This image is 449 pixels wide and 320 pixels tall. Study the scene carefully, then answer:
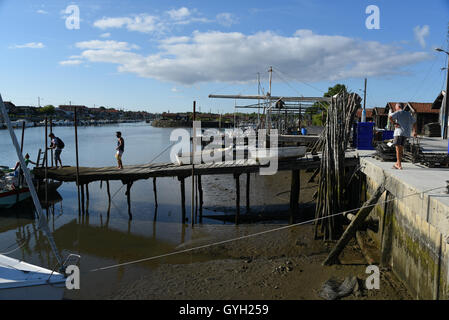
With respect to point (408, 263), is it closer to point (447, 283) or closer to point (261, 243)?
point (447, 283)

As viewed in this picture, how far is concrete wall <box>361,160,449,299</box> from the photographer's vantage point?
544cm

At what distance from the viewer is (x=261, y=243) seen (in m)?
10.5

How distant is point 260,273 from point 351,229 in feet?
9.07

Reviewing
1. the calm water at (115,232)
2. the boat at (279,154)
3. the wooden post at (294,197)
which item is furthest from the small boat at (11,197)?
the wooden post at (294,197)

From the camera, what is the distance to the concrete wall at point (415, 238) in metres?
5.44

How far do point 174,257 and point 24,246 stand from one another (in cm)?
633

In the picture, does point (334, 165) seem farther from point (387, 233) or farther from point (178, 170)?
point (178, 170)

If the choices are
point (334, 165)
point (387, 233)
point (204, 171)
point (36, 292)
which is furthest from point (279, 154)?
point (36, 292)

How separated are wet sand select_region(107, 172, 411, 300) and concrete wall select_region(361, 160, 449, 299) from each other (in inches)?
19.3

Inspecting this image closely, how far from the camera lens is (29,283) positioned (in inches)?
255

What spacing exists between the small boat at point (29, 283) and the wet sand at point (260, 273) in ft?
4.68

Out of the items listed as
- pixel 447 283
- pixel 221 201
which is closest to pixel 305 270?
pixel 447 283

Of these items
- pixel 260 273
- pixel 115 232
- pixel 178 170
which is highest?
pixel 178 170

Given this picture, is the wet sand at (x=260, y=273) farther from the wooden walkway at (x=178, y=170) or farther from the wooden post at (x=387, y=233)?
the wooden walkway at (x=178, y=170)
